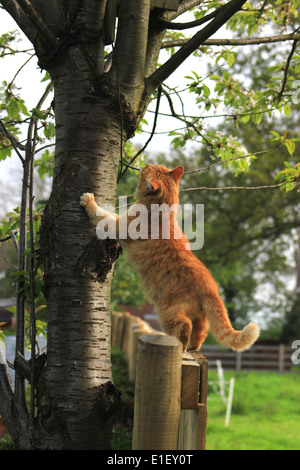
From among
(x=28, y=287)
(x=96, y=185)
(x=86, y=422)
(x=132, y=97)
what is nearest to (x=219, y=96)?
(x=132, y=97)

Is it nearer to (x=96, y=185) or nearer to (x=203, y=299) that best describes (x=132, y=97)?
(x=96, y=185)

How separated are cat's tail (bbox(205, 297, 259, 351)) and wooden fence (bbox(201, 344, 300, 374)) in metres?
14.7

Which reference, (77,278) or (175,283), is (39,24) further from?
(175,283)

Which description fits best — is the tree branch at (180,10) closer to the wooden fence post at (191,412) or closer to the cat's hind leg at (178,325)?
the cat's hind leg at (178,325)

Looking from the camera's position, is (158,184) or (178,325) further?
(158,184)

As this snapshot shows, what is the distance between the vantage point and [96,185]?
2256 millimetres

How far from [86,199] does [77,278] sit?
0.36 meters

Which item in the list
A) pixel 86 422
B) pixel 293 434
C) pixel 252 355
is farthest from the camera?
pixel 252 355

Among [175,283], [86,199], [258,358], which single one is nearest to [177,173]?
[175,283]

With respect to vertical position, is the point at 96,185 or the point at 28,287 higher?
the point at 96,185

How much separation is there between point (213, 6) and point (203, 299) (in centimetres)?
236

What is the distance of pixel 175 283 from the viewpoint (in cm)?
266

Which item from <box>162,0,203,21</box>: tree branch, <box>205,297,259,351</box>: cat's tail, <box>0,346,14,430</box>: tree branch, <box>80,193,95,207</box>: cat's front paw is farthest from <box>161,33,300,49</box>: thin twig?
<box>0,346,14,430</box>: tree branch

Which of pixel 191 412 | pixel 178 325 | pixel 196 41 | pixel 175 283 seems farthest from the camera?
pixel 175 283
